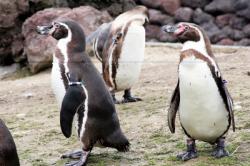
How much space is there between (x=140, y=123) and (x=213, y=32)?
10.4 m

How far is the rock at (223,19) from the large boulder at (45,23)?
5.90 meters

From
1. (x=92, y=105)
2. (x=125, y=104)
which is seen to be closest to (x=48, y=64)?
(x=125, y=104)

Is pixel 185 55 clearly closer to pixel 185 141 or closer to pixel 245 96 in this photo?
pixel 185 141

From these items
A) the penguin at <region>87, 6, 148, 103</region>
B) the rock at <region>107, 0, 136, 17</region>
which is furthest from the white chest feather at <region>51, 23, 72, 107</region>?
the rock at <region>107, 0, 136, 17</region>

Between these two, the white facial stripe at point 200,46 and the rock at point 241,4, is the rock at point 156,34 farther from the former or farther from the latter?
the white facial stripe at point 200,46

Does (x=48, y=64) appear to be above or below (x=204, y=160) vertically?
below

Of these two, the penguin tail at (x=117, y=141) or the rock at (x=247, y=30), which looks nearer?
the penguin tail at (x=117, y=141)

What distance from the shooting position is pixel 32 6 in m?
11.1

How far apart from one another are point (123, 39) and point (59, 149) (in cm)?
189

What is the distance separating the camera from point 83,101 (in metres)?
4.57

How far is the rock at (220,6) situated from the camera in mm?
15928

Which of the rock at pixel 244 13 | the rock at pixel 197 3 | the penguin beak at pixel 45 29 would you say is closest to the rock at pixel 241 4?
the rock at pixel 244 13

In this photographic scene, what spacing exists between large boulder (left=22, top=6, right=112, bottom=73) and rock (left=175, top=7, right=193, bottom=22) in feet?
19.9

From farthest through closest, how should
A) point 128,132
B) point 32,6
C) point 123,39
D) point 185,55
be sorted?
point 32,6, point 123,39, point 128,132, point 185,55
